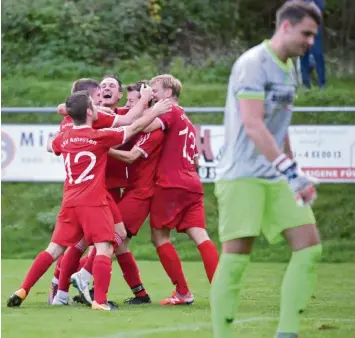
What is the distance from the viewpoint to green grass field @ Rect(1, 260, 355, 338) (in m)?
8.58

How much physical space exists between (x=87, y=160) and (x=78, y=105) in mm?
480

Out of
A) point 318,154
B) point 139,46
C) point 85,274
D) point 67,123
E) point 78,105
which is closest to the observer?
point 78,105

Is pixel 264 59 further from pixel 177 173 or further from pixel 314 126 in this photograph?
pixel 314 126

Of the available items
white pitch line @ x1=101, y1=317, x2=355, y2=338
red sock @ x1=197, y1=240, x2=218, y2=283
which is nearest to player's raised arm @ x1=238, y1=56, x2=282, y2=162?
white pitch line @ x1=101, y1=317, x2=355, y2=338

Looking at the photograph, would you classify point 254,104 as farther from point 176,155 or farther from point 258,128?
point 176,155

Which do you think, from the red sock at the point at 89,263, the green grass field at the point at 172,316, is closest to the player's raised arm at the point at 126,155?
the red sock at the point at 89,263

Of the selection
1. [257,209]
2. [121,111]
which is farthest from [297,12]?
[121,111]

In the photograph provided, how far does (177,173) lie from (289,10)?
11.8 ft

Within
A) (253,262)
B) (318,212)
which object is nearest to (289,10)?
(253,262)

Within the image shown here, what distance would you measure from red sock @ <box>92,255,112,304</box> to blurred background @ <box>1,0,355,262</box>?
8.28 m

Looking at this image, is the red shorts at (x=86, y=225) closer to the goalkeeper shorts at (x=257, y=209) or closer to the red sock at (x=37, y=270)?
the red sock at (x=37, y=270)

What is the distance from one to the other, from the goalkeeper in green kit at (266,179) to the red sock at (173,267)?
10.4 ft

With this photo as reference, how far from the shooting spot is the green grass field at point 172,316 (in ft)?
28.1

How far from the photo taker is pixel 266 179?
299 inches
